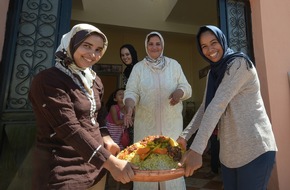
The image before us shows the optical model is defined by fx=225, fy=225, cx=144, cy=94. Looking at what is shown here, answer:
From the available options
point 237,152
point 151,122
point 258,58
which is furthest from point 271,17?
point 237,152

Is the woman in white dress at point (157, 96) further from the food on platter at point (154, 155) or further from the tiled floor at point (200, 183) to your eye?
the tiled floor at point (200, 183)

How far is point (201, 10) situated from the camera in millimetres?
5336

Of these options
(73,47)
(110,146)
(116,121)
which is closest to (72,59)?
(73,47)

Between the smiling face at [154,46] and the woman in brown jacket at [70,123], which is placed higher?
the smiling face at [154,46]

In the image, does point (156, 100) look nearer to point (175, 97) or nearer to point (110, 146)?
point (175, 97)

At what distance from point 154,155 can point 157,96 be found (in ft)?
3.09

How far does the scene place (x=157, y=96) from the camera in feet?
7.13

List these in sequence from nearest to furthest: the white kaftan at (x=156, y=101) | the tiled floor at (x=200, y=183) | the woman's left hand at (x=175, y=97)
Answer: the woman's left hand at (x=175, y=97) < the white kaftan at (x=156, y=101) < the tiled floor at (x=200, y=183)

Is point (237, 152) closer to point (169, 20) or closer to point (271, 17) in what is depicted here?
point (271, 17)

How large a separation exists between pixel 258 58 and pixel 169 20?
139 inches

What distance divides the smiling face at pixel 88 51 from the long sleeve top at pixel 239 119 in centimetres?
73

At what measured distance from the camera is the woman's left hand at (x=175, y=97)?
6.65 ft

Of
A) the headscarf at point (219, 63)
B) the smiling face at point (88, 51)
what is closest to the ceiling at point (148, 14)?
the headscarf at point (219, 63)

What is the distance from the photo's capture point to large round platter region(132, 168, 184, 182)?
1.10 meters
